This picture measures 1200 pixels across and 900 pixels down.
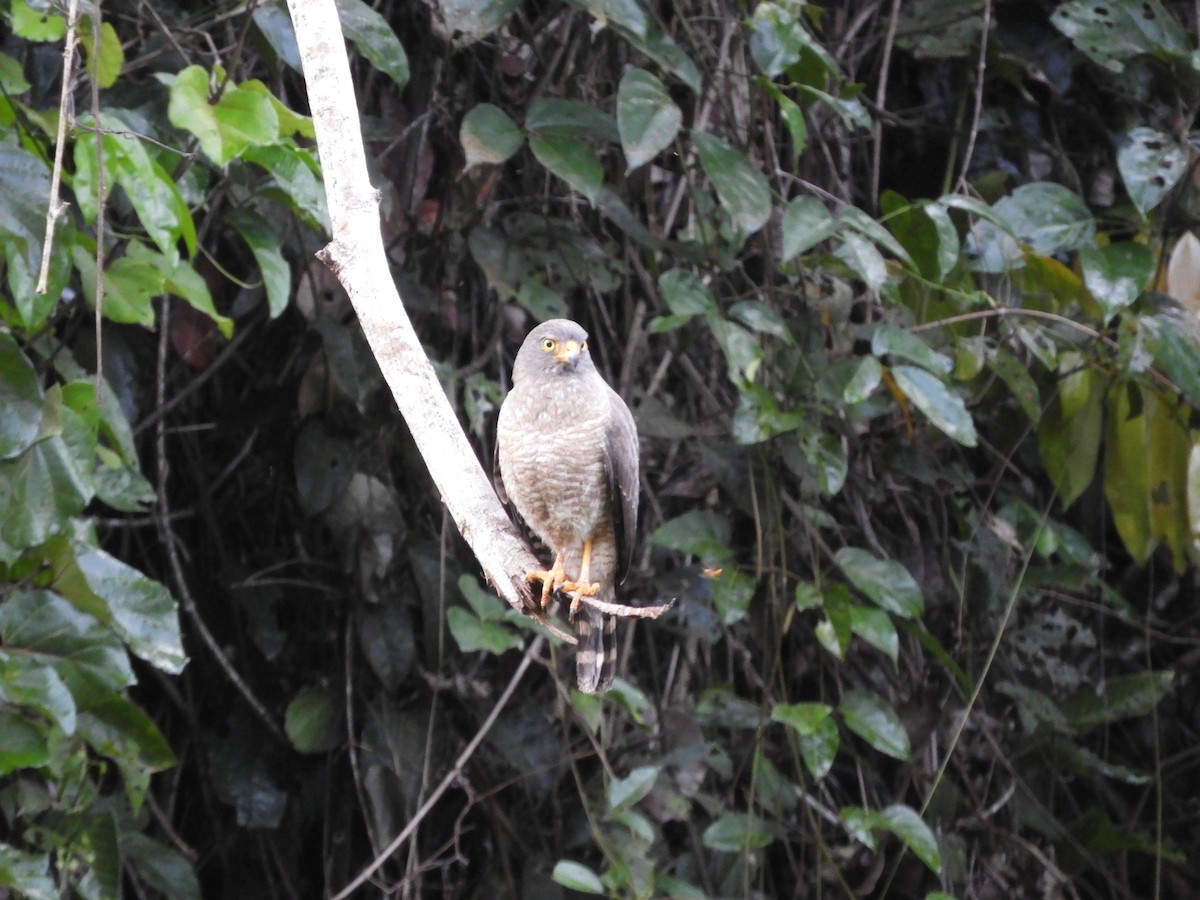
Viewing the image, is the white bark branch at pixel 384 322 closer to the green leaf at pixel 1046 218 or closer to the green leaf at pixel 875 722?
the green leaf at pixel 875 722

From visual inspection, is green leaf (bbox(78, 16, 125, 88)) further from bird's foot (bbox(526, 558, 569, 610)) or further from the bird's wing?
bird's foot (bbox(526, 558, 569, 610))

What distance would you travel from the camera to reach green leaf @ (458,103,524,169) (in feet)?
8.21

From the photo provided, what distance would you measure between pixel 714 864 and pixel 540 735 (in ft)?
1.91

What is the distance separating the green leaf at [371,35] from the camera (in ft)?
7.69

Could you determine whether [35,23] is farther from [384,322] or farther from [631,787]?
[631,787]

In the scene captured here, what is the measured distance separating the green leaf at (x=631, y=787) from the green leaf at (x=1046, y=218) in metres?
1.42

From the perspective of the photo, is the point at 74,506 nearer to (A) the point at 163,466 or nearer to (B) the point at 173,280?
(B) the point at 173,280

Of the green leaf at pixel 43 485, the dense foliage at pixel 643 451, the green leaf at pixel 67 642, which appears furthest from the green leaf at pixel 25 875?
the green leaf at pixel 43 485

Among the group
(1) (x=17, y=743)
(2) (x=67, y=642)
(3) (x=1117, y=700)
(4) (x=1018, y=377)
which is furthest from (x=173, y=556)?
(3) (x=1117, y=700)

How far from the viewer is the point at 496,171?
2.86 meters

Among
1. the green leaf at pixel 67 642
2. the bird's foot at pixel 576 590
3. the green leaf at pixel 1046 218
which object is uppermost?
the bird's foot at pixel 576 590

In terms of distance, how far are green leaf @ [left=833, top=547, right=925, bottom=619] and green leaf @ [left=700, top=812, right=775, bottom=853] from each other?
56 cm

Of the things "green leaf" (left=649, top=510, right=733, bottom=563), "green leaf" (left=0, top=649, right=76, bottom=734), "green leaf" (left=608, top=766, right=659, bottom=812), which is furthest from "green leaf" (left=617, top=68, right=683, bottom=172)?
"green leaf" (left=0, top=649, right=76, bottom=734)

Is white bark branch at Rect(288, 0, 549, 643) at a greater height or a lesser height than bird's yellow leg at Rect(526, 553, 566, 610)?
greater
